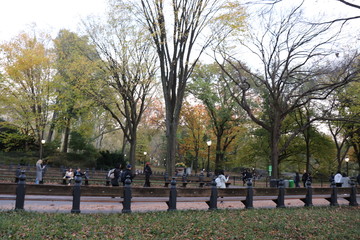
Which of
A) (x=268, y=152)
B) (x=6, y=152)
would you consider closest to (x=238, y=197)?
(x=268, y=152)

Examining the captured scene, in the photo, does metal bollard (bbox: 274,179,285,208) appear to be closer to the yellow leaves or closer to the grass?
the grass

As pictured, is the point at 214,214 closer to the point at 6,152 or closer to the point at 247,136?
the point at 247,136

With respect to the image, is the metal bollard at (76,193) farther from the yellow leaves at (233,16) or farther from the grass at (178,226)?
the yellow leaves at (233,16)

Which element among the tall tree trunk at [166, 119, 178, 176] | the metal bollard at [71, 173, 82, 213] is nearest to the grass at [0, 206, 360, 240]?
the metal bollard at [71, 173, 82, 213]

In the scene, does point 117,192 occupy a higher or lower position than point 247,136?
lower

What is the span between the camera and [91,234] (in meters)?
6.68

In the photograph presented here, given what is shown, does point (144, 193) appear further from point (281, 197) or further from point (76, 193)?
point (281, 197)

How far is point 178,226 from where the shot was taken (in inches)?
311

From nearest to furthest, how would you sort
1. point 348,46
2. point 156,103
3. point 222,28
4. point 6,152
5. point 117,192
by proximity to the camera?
point 117,192, point 348,46, point 222,28, point 6,152, point 156,103

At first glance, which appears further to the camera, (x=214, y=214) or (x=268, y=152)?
(x=268, y=152)

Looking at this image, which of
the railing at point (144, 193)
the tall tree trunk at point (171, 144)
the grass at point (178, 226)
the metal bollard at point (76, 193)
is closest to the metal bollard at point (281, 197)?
the railing at point (144, 193)

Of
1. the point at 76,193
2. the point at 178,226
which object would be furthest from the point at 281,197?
the point at 76,193

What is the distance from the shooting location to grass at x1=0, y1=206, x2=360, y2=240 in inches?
262

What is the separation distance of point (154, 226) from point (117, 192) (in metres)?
1.75
